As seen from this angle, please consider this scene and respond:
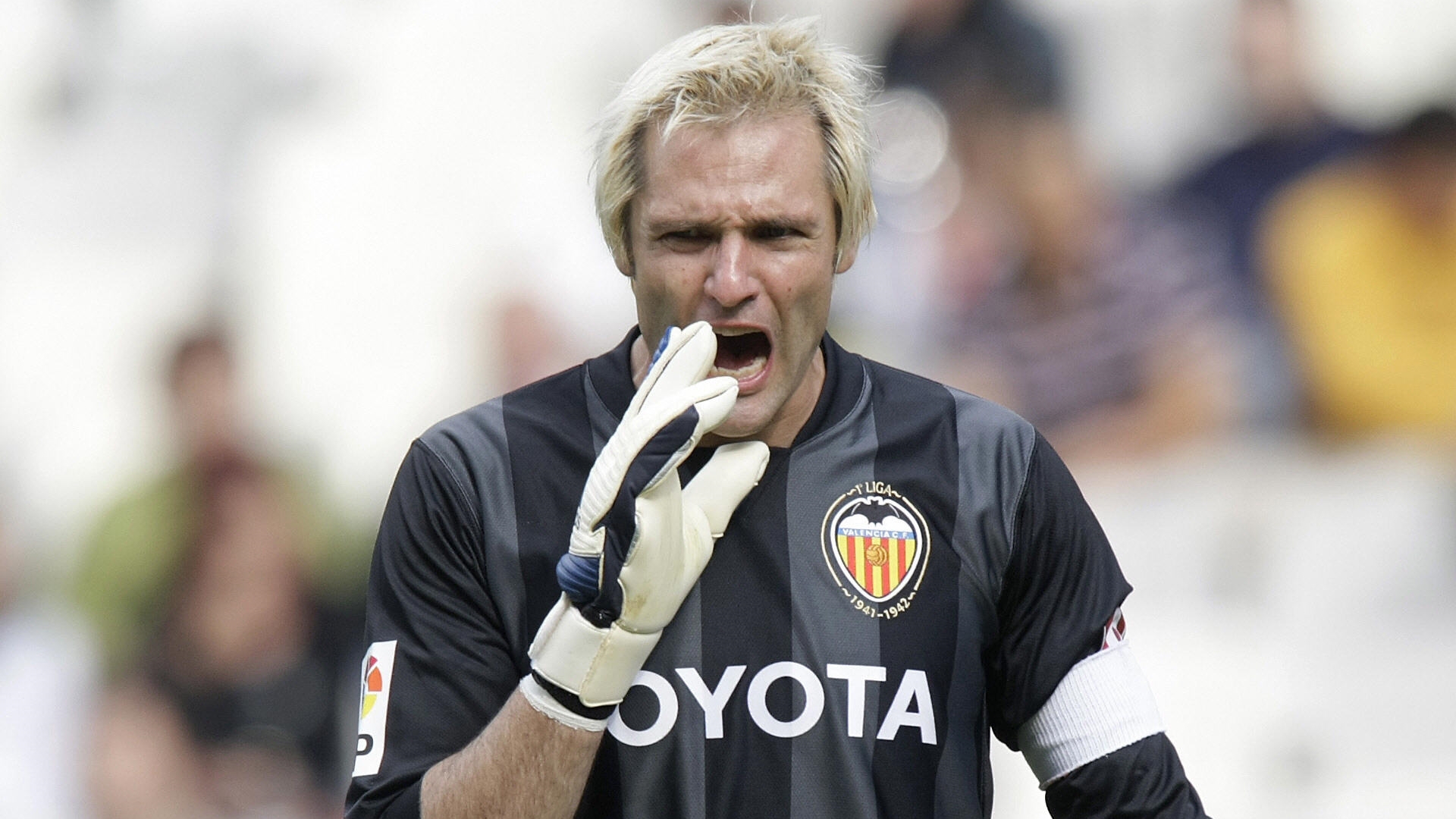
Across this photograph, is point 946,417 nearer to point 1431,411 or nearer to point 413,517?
point 413,517

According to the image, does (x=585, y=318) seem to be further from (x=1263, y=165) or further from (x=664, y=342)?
(x=664, y=342)

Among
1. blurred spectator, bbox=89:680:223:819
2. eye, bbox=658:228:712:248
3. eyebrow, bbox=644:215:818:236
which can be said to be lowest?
blurred spectator, bbox=89:680:223:819

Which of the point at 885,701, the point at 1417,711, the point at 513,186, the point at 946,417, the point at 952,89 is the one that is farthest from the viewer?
the point at 513,186

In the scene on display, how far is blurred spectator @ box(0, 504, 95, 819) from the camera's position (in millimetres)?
5457

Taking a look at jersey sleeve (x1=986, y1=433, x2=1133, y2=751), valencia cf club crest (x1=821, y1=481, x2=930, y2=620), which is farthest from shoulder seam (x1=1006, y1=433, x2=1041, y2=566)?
valencia cf club crest (x1=821, y1=481, x2=930, y2=620)

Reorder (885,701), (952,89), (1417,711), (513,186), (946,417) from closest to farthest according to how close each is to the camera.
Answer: (885,701) → (946,417) → (1417,711) → (952,89) → (513,186)

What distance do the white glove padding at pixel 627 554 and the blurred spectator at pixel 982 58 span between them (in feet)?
12.7

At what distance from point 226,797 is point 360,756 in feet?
12.3

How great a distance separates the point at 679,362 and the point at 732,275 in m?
0.17

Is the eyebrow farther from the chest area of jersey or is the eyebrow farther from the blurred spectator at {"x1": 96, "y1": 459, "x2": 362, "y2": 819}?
the blurred spectator at {"x1": 96, "y1": 459, "x2": 362, "y2": 819}

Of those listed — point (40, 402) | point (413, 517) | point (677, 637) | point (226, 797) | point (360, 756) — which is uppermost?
point (40, 402)

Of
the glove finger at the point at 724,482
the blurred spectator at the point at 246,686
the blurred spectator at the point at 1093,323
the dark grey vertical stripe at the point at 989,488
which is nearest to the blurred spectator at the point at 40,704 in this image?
the blurred spectator at the point at 246,686

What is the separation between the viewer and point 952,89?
5508 millimetres

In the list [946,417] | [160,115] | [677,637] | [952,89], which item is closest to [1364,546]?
[952,89]
